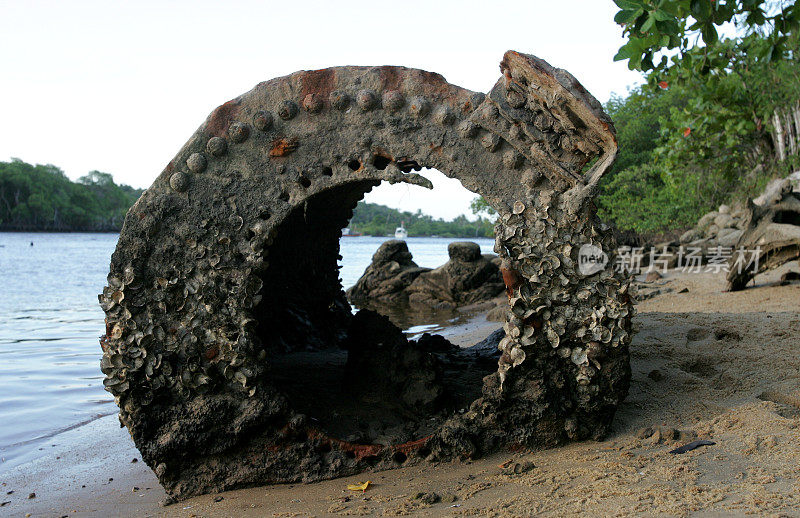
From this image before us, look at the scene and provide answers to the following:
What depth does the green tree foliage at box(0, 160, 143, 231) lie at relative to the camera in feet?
162

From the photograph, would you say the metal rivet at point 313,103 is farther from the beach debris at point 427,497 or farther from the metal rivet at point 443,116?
the beach debris at point 427,497

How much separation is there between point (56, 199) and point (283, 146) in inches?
2218

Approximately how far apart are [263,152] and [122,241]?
94cm

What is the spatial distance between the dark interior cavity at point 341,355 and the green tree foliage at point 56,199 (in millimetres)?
45829

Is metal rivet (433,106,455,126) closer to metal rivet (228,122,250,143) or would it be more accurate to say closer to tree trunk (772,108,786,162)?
metal rivet (228,122,250,143)

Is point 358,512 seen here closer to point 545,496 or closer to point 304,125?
point 545,496

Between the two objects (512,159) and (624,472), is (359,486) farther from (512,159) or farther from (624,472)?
(512,159)

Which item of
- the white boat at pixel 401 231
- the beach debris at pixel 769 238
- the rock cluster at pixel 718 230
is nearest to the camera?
the beach debris at pixel 769 238

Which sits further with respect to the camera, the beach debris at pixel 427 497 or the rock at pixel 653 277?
the rock at pixel 653 277

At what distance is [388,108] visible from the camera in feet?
11.3

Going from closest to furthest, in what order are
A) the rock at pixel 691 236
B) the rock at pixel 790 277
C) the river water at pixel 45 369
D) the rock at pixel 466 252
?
the river water at pixel 45 369, the rock at pixel 790 277, the rock at pixel 466 252, the rock at pixel 691 236

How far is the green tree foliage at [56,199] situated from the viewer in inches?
1943

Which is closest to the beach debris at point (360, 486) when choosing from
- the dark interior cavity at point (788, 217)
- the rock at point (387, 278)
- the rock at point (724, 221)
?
the dark interior cavity at point (788, 217)

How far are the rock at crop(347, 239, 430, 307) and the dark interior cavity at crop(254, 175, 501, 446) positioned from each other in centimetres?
783
